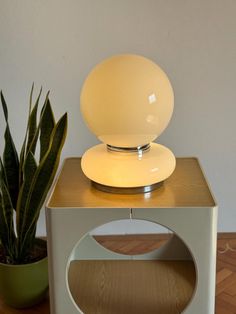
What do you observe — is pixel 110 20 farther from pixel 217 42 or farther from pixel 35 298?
pixel 35 298

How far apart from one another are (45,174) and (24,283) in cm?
38

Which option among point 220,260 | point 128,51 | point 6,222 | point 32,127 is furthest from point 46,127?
point 220,260

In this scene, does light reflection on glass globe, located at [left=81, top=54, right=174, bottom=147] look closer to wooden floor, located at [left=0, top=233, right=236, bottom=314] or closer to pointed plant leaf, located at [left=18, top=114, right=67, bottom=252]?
pointed plant leaf, located at [left=18, top=114, right=67, bottom=252]

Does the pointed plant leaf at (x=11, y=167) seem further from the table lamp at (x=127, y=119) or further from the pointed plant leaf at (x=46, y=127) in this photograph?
the table lamp at (x=127, y=119)

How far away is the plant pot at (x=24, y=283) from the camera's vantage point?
1.47 meters

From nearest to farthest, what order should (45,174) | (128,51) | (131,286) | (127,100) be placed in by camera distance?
(127,100)
(45,174)
(131,286)
(128,51)

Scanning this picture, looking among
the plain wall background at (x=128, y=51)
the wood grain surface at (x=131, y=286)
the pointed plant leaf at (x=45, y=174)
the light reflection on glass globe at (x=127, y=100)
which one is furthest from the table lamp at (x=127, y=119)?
the plain wall background at (x=128, y=51)

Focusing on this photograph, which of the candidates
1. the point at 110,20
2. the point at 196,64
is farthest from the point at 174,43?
the point at 110,20

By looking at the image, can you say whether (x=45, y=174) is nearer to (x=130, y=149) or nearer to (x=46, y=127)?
(x=46, y=127)

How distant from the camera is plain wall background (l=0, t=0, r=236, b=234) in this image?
1.68 metres

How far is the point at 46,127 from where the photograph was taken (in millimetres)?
1439

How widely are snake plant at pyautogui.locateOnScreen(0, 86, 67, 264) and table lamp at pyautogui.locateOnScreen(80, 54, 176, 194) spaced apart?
13 cm

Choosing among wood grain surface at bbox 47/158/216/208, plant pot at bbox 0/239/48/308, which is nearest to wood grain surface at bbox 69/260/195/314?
plant pot at bbox 0/239/48/308

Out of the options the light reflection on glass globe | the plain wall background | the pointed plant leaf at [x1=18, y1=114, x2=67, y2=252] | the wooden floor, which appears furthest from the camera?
the plain wall background
